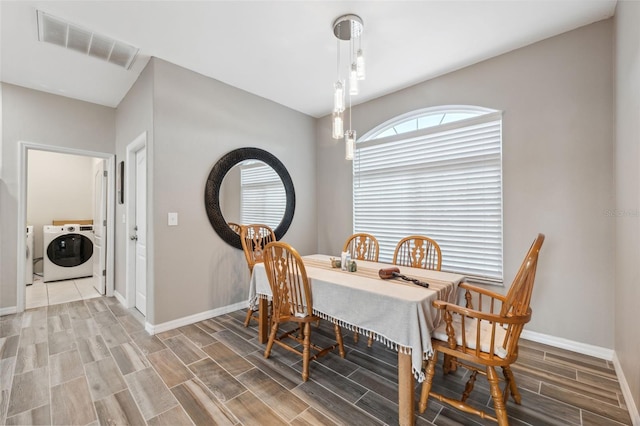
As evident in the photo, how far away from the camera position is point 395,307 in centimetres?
152

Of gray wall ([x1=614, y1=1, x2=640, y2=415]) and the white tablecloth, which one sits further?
gray wall ([x1=614, y1=1, x2=640, y2=415])

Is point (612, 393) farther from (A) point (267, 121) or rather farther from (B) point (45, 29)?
(B) point (45, 29)

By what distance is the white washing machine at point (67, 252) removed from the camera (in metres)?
4.52

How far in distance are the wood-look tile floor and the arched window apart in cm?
100

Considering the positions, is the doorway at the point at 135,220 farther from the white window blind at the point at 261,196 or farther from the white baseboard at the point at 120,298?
the white window blind at the point at 261,196

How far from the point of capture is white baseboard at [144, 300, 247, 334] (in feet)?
8.82

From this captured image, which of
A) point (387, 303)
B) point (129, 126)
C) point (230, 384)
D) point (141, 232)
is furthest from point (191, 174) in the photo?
point (387, 303)

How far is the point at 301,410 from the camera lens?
5.40 feet

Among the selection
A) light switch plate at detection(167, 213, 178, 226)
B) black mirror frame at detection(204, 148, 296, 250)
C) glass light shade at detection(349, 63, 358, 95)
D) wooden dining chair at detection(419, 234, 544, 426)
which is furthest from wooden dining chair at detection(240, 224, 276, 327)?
wooden dining chair at detection(419, 234, 544, 426)

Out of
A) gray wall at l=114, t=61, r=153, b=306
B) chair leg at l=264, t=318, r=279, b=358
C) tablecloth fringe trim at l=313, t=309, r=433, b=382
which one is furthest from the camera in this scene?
gray wall at l=114, t=61, r=153, b=306

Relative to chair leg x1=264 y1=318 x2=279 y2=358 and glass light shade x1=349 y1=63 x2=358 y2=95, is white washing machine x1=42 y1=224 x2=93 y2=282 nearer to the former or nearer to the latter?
chair leg x1=264 y1=318 x2=279 y2=358

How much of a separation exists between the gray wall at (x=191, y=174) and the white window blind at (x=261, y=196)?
1.17 feet

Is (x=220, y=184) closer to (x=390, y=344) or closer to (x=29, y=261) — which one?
(x=390, y=344)

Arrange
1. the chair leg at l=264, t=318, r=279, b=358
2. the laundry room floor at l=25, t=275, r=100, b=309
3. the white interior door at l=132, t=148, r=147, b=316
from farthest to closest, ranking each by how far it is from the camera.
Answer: the laundry room floor at l=25, t=275, r=100, b=309 < the white interior door at l=132, t=148, r=147, b=316 < the chair leg at l=264, t=318, r=279, b=358
